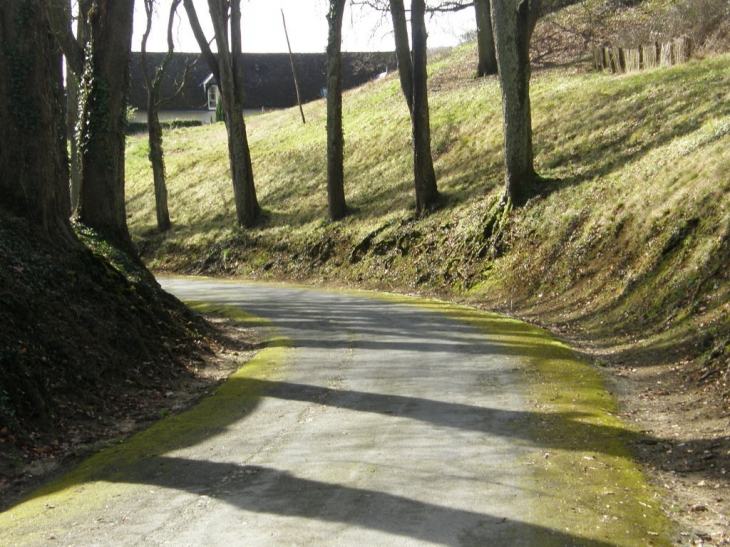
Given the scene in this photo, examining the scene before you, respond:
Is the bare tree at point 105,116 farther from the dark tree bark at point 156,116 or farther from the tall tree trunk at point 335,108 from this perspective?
the dark tree bark at point 156,116

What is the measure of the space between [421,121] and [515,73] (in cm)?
453

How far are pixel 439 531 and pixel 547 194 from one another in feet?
59.8

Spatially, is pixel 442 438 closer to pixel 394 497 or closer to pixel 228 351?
pixel 394 497

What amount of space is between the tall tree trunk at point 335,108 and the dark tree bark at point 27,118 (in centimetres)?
1676

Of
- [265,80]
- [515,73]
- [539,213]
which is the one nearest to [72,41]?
[515,73]

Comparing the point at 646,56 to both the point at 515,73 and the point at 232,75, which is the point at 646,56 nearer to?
the point at 515,73

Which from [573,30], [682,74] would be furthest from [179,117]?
[682,74]

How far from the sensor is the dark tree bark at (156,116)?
34.2m

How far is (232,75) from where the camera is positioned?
33344 millimetres

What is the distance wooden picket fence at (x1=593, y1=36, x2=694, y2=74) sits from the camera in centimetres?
3008

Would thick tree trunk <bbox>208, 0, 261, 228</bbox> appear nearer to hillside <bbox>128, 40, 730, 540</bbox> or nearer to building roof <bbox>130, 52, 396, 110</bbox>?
hillside <bbox>128, 40, 730, 540</bbox>

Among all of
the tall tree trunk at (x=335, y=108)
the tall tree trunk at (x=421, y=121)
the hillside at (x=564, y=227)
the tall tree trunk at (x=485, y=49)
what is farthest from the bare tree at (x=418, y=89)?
the tall tree trunk at (x=485, y=49)

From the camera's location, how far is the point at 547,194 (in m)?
23.8

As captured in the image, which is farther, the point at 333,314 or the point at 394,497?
the point at 333,314
